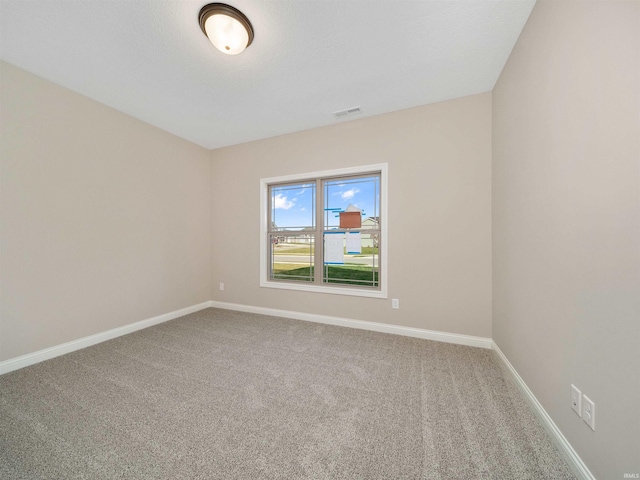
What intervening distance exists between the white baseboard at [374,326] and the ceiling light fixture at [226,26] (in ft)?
9.91

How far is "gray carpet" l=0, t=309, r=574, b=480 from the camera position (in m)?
1.16

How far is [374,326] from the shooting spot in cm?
292

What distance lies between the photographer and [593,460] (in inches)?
40.8

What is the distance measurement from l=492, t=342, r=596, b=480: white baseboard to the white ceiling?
8.67ft

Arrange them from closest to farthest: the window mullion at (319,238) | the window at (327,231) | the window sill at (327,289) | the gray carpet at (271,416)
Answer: the gray carpet at (271,416)
the window sill at (327,289)
the window at (327,231)
the window mullion at (319,238)

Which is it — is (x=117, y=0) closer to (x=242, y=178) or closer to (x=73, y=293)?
(x=242, y=178)

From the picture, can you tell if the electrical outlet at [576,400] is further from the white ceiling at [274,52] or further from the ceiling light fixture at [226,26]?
the ceiling light fixture at [226,26]

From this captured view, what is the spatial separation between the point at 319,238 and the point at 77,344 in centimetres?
296

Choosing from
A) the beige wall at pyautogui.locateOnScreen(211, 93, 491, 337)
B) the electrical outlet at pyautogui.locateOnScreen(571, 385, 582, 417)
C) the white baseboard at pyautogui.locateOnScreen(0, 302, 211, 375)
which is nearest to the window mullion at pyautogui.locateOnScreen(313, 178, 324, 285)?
the beige wall at pyautogui.locateOnScreen(211, 93, 491, 337)

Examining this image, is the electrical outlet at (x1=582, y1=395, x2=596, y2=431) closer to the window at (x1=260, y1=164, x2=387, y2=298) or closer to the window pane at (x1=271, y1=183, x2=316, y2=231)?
the window at (x1=260, y1=164, x2=387, y2=298)

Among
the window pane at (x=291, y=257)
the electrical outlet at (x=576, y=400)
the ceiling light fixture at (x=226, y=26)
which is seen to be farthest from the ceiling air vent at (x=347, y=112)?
the electrical outlet at (x=576, y=400)

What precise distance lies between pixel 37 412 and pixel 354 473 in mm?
2078

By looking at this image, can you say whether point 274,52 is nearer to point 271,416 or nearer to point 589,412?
point 271,416

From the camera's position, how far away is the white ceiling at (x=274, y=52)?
1588 millimetres
